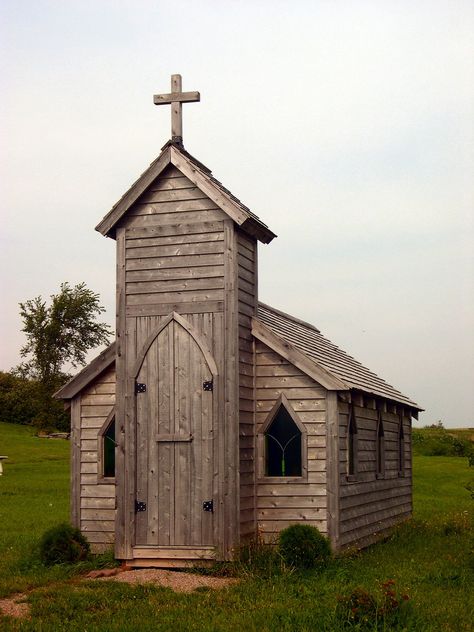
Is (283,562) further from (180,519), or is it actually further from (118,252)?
(118,252)

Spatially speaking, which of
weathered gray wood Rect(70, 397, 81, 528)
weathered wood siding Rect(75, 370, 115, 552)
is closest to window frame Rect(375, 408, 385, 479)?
weathered wood siding Rect(75, 370, 115, 552)

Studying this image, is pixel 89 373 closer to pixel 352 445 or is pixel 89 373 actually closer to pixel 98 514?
pixel 98 514

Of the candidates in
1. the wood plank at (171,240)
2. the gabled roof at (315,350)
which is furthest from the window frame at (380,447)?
the wood plank at (171,240)

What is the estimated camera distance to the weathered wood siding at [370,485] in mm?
16938

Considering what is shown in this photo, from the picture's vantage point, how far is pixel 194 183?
53.7 feet

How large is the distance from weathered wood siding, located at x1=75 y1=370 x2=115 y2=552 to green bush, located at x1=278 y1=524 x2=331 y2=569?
3.87 metres

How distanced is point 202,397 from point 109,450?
2854 mm

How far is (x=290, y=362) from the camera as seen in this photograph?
16.4m

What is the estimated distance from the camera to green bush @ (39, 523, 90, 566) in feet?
51.4

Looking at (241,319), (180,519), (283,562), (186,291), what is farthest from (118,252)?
(283,562)

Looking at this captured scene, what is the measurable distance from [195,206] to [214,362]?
9.27 ft

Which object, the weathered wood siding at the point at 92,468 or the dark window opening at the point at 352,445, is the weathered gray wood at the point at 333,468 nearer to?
the dark window opening at the point at 352,445

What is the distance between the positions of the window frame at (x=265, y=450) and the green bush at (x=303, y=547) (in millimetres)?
1337

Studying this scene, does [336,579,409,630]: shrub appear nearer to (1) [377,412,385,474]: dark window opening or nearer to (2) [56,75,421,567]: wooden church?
Result: (2) [56,75,421,567]: wooden church
